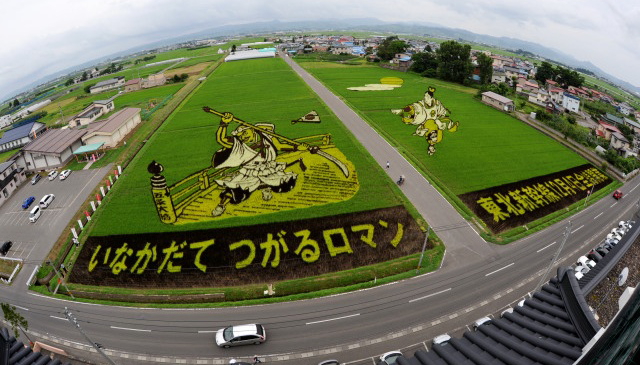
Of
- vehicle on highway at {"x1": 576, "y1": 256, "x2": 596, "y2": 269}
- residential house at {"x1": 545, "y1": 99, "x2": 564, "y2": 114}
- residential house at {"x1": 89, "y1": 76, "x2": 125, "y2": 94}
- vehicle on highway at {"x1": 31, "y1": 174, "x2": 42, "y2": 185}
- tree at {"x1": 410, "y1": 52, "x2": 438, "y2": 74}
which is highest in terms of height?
tree at {"x1": 410, "y1": 52, "x2": 438, "y2": 74}

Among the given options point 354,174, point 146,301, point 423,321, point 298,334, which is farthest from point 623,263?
point 354,174

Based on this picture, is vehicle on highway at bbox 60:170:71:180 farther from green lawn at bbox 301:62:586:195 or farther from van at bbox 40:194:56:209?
green lawn at bbox 301:62:586:195

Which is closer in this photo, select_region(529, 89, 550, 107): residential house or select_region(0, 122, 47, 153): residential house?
select_region(0, 122, 47, 153): residential house

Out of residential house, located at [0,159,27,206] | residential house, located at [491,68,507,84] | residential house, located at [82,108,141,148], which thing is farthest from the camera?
residential house, located at [491,68,507,84]

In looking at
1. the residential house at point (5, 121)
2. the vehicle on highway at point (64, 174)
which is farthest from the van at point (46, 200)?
the residential house at point (5, 121)

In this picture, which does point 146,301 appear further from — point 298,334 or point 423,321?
point 423,321

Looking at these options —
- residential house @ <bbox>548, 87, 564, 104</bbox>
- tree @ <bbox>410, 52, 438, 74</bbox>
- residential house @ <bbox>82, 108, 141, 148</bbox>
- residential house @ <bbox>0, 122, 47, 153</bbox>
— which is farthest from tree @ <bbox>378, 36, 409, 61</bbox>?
residential house @ <bbox>0, 122, 47, 153</bbox>

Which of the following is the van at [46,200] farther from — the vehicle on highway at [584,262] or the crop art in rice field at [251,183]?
the vehicle on highway at [584,262]
